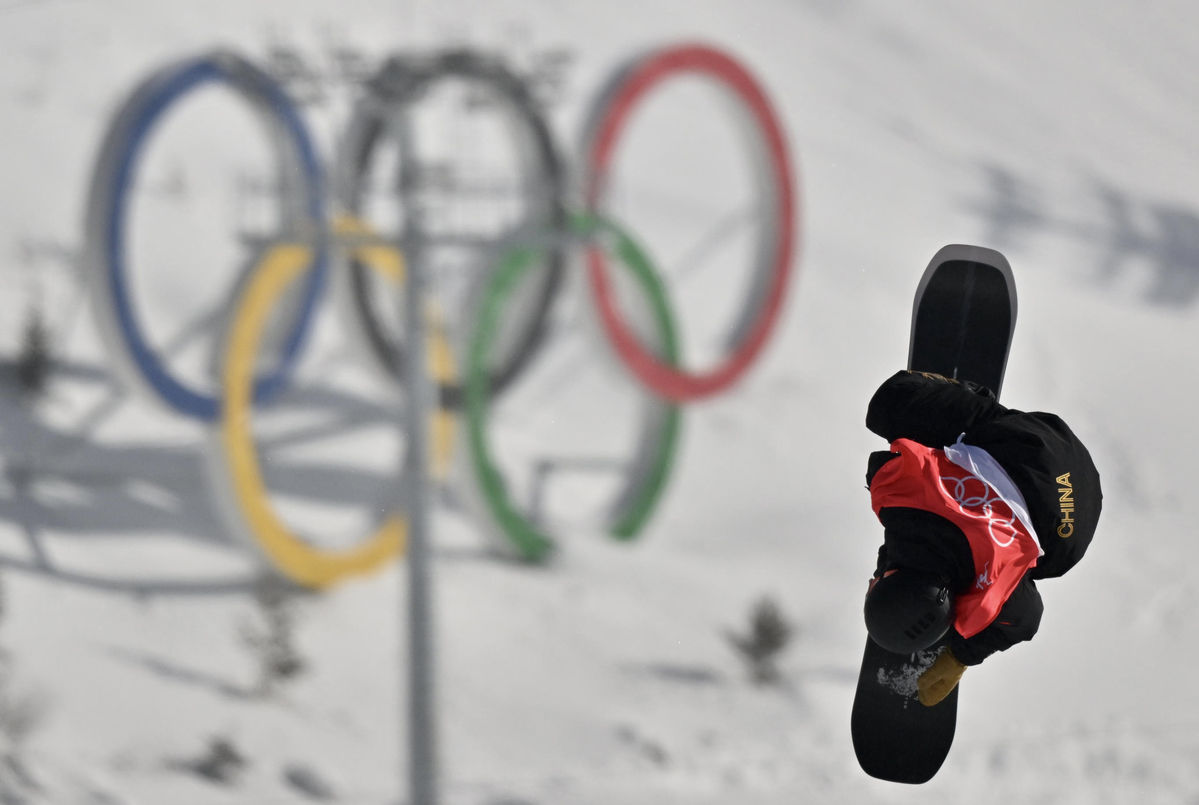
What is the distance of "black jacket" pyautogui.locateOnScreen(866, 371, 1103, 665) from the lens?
2.40 metres

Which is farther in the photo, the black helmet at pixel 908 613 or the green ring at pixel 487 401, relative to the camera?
the green ring at pixel 487 401

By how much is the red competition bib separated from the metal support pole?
1339cm

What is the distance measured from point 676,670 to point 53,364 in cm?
972

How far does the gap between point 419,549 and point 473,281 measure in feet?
21.8

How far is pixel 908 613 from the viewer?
234 centimetres

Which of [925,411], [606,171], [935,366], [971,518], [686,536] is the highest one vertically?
[606,171]

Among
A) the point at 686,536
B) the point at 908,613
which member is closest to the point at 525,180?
the point at 686,536

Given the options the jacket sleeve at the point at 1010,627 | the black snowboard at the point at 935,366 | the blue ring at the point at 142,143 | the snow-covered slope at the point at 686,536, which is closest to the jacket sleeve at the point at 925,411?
the black snowboard at the point at 935,366

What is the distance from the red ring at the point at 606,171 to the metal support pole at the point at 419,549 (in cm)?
596

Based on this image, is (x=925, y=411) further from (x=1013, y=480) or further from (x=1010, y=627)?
(x=1010, y=627)

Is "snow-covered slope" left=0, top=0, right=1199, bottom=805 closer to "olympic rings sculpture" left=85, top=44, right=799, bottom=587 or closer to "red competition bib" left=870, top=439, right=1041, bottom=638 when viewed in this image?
"olympic rings sculpture" left=85, top=44, right=799, bottom=587

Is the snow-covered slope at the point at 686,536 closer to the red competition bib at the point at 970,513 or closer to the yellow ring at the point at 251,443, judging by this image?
the yellow ring at the point at 251,443

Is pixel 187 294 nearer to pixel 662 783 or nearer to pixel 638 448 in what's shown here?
pixel 638 448

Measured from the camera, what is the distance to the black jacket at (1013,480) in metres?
2.40
